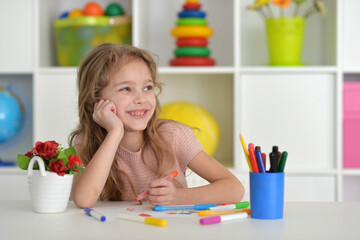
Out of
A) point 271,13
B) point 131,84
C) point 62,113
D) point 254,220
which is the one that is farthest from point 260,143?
point 254,220

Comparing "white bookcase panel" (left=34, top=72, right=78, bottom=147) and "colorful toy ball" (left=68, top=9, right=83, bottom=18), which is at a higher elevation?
"colorful toy ball" (left=68, top=9, right=83, bottom=18)

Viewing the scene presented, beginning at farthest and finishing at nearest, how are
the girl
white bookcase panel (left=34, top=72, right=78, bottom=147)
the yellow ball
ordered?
white bookcase panel (left=34, top=72, right=78, bottom=147) < the yellow ball < the girl

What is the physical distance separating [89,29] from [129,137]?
3.76 feet

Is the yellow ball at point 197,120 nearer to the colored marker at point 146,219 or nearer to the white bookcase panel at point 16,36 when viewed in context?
the white bookcase panel at point 16,36

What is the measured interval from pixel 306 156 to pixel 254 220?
1539 mm

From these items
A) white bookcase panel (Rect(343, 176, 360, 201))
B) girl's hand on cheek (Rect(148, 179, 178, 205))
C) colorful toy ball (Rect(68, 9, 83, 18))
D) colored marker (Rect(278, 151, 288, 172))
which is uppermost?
colorful toy ball (Rect(68, 9, 83, 18))

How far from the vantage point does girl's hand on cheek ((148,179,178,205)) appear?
1.17 m

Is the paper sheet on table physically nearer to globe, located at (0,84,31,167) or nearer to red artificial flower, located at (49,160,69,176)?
red artificial flower, located at (49,160,69,176)

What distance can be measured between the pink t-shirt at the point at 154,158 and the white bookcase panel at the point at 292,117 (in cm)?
92

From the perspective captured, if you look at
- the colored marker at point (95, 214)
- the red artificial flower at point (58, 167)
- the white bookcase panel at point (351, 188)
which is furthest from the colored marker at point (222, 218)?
the white bookcase panel at point (351, 188)

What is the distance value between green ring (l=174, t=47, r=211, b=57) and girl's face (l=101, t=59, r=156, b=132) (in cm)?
101

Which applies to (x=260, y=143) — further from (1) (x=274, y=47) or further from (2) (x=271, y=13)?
(2) (x=271, y=13)

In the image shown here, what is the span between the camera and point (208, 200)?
1.30m

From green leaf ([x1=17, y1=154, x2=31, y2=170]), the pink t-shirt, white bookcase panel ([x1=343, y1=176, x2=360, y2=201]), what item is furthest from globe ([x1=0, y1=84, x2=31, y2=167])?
white bookcase panel ([x1=343, y1=176, x2=360, y2=201])
